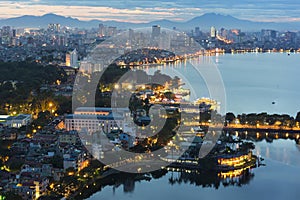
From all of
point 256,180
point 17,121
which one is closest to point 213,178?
point 256,180

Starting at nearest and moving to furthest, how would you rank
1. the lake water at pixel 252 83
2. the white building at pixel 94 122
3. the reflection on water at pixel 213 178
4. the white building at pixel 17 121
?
1. the reflection on water at pixel 213 178
2. the white building at pixel 94 122
3. the white building at pixel 17 121
4. the lake water at pixel 252 83

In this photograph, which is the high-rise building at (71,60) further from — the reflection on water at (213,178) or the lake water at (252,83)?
the reflection on water at (213,178)

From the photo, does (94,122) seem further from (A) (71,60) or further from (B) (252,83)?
(A) (71,60)

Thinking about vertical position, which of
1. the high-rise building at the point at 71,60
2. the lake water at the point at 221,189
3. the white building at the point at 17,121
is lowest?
the lake water at the point at 221,189

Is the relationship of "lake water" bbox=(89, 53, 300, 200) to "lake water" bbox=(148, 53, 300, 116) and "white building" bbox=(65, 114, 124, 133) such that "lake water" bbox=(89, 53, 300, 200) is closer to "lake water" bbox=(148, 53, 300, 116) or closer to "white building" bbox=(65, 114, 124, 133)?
"lake water" bbox=(148, 53, 300, 116)

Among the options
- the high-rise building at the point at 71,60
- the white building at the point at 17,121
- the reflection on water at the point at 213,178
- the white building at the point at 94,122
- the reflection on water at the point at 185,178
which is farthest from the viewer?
the high-rise building at the point at 71,60

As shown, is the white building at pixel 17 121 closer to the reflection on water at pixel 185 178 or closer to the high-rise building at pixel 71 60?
the reflection on water at pixel 185 178

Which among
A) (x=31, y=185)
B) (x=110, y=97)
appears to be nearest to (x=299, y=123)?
(x=110, y=97)

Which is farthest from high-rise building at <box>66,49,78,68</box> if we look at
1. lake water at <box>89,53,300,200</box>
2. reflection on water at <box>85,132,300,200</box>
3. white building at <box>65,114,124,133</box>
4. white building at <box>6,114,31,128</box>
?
reflection on water at <box>85,132,300,200</box>

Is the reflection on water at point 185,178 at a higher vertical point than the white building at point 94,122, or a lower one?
lower

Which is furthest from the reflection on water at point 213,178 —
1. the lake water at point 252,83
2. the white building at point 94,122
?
the lake water at point 252,83

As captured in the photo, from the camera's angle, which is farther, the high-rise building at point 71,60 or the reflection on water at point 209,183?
the high-rise building at point 71,60
